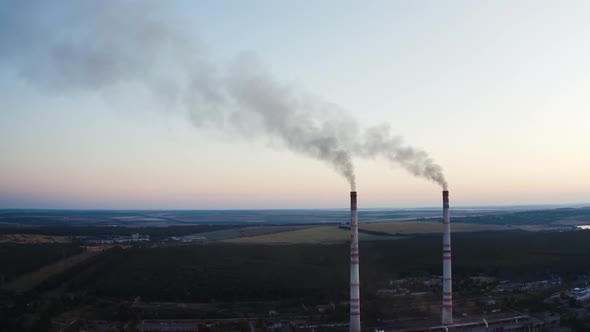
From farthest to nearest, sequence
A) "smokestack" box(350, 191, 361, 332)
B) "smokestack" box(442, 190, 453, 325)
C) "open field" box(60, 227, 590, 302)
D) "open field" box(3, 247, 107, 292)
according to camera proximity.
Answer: "open field" box(3, 247, 107, 292) < "open field" box(60, 227, 590, 302) < "smokestack" box(442, 190, 453, 325) < "smokestack" box(350, 191, 361, 332)

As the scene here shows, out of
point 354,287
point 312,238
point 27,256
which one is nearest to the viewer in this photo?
point 354,287

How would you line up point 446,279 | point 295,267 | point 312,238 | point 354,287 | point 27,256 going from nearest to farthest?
point 354,287
point 446,279
point 295,267
point 27,256
point 312,238

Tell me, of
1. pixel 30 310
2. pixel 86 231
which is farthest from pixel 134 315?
pixel 86 231

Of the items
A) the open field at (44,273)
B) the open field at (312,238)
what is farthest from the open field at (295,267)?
the open field at (312,238)

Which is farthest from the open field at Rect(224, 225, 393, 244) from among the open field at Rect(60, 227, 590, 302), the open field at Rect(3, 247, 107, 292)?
the open field at Rect(3, 247, 107, 292)

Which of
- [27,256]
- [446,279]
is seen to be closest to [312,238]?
[27,256]

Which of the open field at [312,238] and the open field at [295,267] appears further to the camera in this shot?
the open field at [312,238]

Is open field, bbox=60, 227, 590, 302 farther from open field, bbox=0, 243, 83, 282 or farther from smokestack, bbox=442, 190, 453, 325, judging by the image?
smokestack, bbox=442, 190, 453, 325

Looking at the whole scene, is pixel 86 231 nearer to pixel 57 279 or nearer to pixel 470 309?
pixel 57 279

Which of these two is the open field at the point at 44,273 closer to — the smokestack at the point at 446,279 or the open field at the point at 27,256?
the open field at the point at 27,256

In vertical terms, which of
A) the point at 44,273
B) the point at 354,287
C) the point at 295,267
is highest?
the point at 354,287

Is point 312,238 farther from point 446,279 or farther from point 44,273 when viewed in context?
point 446,279
